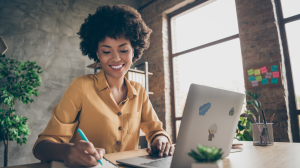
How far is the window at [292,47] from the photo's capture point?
2578 mm

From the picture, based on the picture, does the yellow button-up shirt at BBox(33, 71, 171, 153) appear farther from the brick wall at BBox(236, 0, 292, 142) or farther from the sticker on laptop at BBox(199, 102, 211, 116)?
the brick wall at BBox(236, 0, 292, 142)

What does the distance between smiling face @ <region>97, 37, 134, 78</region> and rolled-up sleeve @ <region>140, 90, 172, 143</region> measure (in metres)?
0.28

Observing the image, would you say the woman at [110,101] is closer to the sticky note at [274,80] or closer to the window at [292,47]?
the sticky note at [274,80]

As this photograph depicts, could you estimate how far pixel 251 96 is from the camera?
8.86 ft

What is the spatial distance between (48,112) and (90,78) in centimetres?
242

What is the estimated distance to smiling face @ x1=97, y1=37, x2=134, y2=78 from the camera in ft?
3.69

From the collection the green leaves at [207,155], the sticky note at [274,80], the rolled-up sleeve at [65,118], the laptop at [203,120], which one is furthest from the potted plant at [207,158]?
the sticky note at [274,80]

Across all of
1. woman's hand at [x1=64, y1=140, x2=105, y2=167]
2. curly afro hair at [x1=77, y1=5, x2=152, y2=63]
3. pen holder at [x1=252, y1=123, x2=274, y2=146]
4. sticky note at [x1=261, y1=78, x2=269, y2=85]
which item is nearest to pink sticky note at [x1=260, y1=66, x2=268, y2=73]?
sticky note at [x1=261, y1=78, x2=269, y2=85]

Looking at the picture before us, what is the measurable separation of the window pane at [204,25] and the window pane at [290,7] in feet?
2.21

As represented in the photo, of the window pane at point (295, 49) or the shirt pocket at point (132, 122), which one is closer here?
the shirt pocket at point (132, 122)

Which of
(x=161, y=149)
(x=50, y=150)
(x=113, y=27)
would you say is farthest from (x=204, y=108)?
(x=113, y=27)

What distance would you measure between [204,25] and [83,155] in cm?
360

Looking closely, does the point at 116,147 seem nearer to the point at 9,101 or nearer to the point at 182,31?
the point at 9,101

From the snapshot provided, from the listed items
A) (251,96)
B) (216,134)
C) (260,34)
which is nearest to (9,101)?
(216,134)
